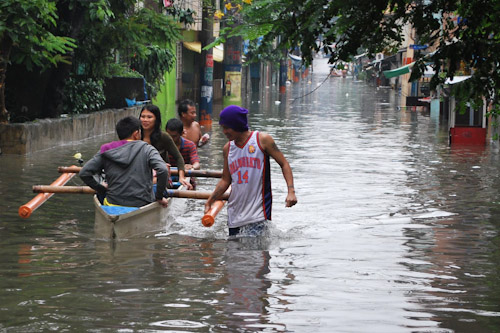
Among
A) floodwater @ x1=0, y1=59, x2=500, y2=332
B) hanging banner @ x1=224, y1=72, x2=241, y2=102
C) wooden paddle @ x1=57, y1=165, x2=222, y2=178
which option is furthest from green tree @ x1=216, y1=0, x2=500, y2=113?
hanging banner @ x1=224, y1=72, x2=241, y2=102

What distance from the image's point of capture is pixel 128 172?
865cm

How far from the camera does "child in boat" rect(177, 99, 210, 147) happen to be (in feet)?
38.3

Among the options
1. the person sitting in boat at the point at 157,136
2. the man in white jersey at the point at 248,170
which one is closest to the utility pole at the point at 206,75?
the person sitting in boat at the point at 157,136

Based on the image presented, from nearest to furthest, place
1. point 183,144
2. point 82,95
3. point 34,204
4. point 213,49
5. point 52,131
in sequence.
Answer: point 34,204 < point 183,144 < point 52,131 < point 82,95 < point 213,49

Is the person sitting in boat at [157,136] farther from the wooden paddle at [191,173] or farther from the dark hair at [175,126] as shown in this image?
the dark hair at [175,126]

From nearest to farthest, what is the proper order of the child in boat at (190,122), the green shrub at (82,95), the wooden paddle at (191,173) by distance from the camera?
1. the wooden paddle at (191,173)
2. the child in boat at (190,122)
3. the green shrub at (82,95)

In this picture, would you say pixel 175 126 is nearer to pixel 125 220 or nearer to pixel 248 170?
pixel 125 220

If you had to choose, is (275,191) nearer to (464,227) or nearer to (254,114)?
(464,227)

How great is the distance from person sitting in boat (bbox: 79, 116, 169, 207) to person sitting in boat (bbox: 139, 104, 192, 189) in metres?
1.19

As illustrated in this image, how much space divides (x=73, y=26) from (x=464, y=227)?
11.9 meters

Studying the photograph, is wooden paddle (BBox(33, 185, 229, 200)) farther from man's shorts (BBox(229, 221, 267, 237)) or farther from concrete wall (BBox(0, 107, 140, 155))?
concrete wall (BBox(0, 107, 140, 155))

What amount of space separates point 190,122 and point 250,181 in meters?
A: 3.92

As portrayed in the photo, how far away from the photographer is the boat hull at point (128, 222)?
857 centimetres

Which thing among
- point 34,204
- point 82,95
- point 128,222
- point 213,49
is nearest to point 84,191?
point 34,204
